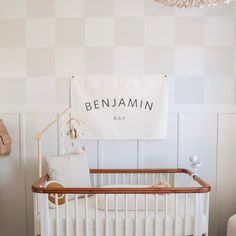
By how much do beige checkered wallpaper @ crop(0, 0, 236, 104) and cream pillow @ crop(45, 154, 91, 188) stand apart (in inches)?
22.3

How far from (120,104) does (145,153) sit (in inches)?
19.2

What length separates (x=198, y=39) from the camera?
8.64 ft

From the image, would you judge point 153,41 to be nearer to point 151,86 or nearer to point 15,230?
point 151,86

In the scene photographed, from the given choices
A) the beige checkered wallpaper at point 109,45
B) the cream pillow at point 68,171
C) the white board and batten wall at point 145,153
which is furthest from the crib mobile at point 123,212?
the beige checkered wallpaper at point 109,45

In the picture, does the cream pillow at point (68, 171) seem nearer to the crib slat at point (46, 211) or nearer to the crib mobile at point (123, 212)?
the crib mobile at point (123, 212)

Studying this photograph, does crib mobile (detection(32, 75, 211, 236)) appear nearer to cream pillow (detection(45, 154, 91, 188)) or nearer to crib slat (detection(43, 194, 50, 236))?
crib slat (detection(43, 194, 50, 236))

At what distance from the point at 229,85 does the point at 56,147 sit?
5.30 ft

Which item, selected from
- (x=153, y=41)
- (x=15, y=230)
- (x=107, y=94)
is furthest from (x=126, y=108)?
(x=15, y=230)

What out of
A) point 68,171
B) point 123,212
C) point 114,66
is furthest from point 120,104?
point 123,212

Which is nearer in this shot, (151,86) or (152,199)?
(152,199)

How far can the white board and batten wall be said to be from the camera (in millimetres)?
2660

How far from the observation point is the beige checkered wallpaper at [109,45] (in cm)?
262

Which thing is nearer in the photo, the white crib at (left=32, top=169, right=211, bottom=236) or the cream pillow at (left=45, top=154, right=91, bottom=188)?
the white crib at (left=32, top=169, right=211, bottom=236)

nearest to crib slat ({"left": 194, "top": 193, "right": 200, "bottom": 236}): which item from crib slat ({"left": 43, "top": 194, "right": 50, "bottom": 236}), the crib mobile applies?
the crib mobile
